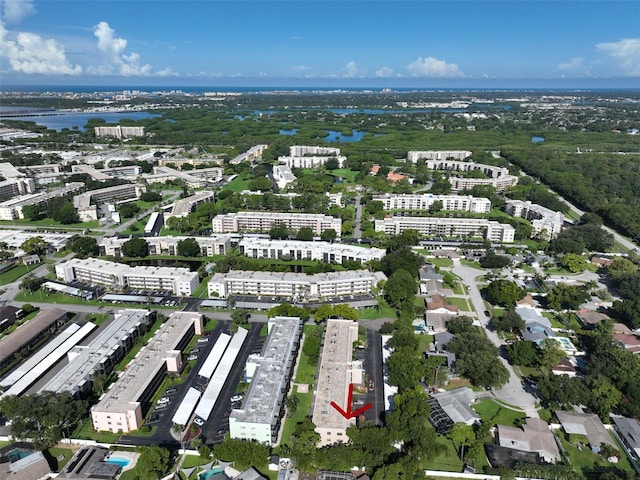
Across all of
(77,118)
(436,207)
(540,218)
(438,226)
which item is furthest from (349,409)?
(77,118)

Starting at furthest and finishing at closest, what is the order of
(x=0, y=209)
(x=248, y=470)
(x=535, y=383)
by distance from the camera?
(x=0, y=209)
(x=535, y=383)
(x=248, y=470)

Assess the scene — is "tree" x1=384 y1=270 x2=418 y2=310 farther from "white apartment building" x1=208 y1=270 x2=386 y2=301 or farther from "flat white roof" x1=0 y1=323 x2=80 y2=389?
"flat white roof" x1=0 y1=323 x2=80 y2=389

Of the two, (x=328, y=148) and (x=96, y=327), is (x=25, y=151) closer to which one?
(x=328, y=148)

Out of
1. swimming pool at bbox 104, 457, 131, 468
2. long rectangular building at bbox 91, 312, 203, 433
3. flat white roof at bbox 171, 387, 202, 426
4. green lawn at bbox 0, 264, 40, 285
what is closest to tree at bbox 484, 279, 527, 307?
long rectangular building at bbox 91, 312, 203, 433

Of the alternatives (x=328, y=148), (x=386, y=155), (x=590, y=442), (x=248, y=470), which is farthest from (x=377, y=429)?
(x=328, y=148)

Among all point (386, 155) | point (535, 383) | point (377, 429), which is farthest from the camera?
point (386, 155)

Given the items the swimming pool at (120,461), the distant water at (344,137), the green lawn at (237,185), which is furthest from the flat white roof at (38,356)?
the distant water at (344,137)
